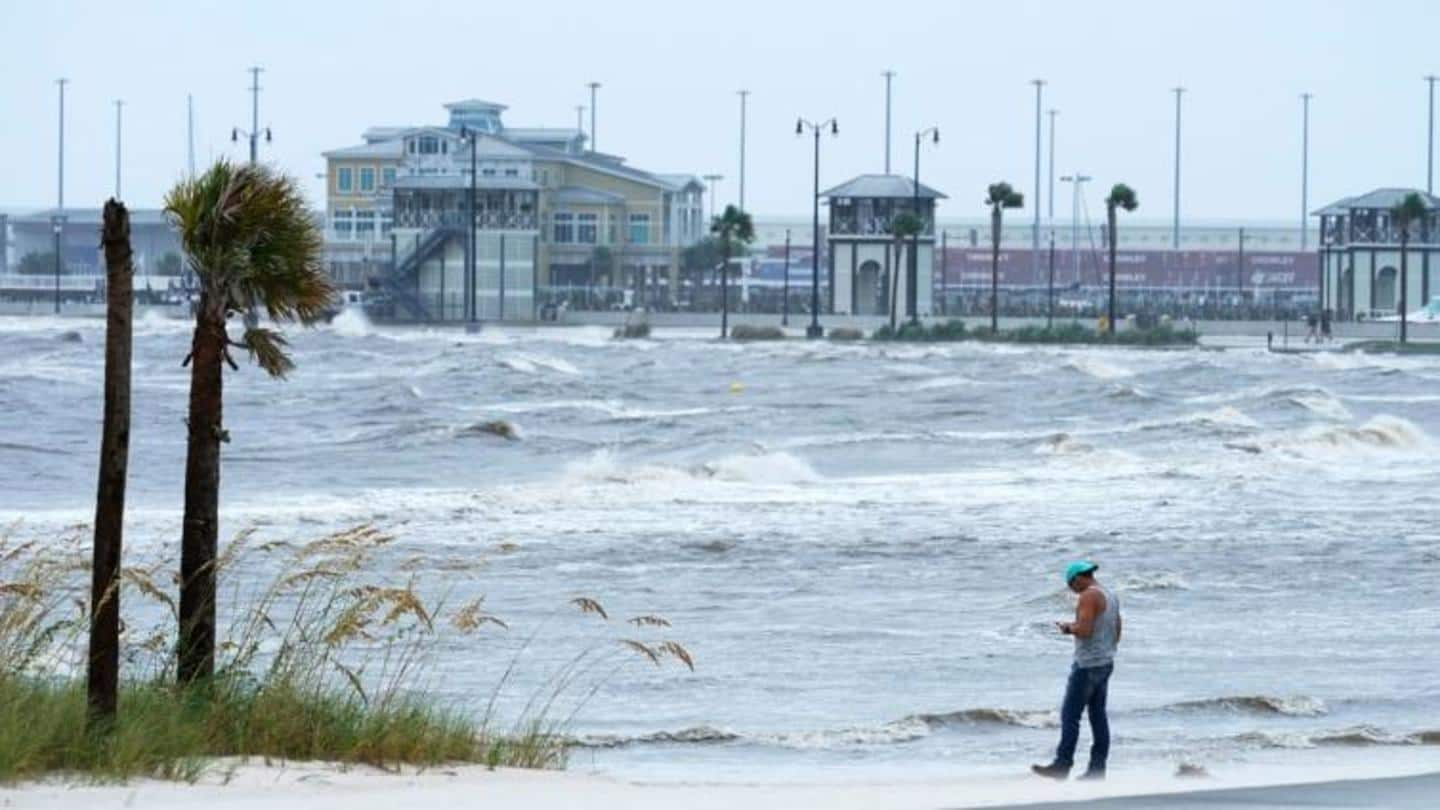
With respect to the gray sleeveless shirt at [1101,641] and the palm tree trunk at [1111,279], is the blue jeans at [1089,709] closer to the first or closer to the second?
the gray sleeveless shirt at [1101,641]

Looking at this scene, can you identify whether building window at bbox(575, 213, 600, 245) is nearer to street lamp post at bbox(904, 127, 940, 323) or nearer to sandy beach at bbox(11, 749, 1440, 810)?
street lamp post at bbox(904, 127, 940, 323)

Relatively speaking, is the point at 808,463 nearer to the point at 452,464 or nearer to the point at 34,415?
the point at 452,464

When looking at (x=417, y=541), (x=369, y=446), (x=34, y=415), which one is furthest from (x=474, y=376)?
(x=417, y=541)

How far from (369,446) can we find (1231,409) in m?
19.8

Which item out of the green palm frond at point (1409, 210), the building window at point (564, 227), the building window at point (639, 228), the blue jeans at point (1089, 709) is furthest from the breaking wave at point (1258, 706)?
the building window at point (639, 228)

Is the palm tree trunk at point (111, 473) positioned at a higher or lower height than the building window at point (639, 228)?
lower

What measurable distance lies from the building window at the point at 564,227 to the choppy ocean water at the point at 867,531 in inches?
2580

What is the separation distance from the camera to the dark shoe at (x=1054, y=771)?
1373cm

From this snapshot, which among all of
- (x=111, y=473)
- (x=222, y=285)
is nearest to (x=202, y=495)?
(x=111, y=473)

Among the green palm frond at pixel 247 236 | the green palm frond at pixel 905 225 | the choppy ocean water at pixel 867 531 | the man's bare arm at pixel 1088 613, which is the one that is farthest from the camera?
the green palm frond at pixel 905 225

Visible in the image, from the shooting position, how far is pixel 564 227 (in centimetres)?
13375

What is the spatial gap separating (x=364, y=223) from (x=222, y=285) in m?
127

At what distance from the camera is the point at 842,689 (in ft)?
58.7

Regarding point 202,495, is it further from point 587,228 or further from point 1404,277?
point 587,228
